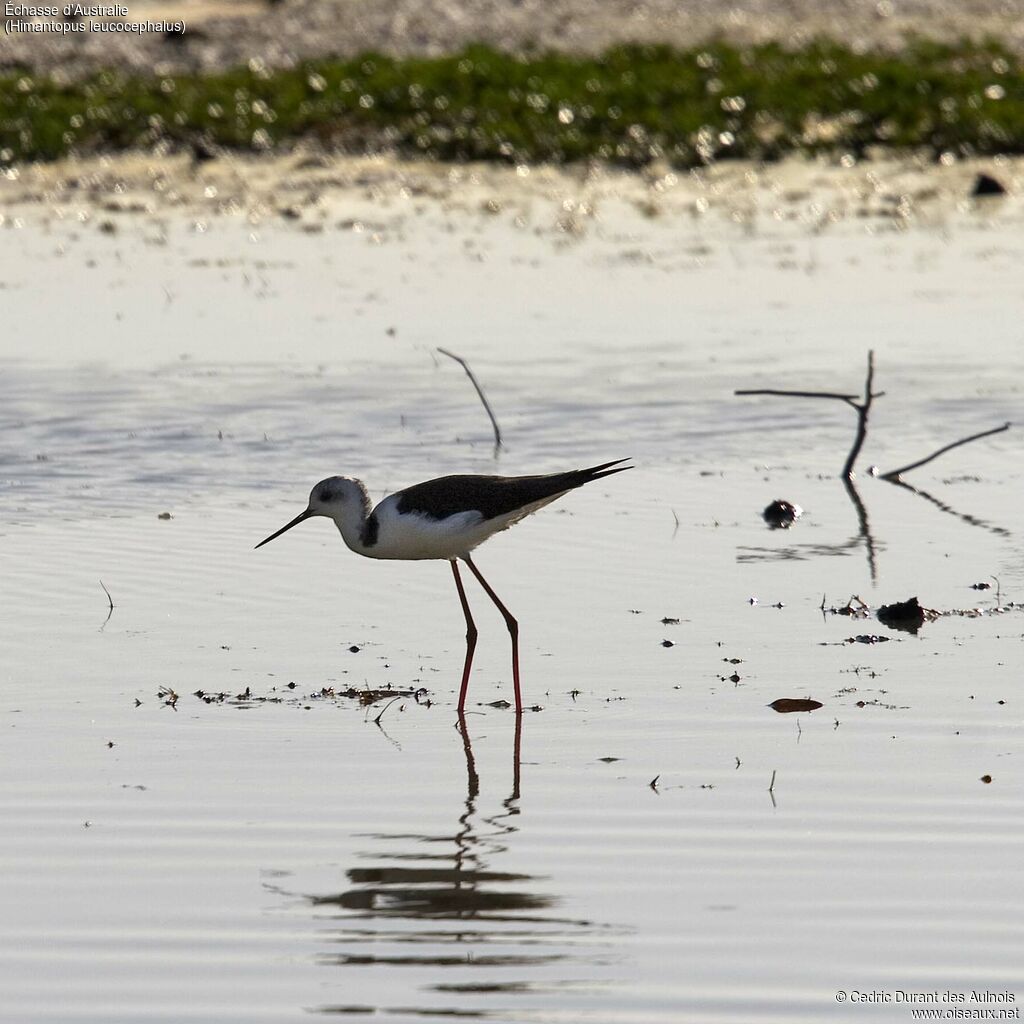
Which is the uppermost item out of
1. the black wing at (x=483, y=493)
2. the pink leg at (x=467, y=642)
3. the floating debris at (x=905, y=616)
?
the black wing at (x=483, y=493)

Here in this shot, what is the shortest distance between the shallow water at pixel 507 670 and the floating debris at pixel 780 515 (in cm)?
9

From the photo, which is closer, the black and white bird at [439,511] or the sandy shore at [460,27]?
the black and white bird at [439,511]

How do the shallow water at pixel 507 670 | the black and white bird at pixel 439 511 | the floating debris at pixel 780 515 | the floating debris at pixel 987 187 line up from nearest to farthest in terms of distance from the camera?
the shallow water at pixel 507 670, the black and white bird at pixel 439 511, the floating debris at pixel 780 515, the floating debris at pixel 987 187

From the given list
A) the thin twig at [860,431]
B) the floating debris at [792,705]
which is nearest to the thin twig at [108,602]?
the floating debris at [792,705]

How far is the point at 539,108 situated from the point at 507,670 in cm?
1462

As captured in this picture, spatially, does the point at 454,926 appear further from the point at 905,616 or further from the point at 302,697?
the point at 905,616

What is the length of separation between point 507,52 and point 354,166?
4770mm

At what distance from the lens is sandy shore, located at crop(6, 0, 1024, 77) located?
24.6m

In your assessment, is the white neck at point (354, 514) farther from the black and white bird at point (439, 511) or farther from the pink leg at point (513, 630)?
the pink leg at point (513, 630)

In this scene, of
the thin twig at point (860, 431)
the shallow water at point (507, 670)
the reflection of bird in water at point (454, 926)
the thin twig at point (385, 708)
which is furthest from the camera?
the thin twig at point (860, 431)

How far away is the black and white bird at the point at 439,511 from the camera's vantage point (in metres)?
7.70

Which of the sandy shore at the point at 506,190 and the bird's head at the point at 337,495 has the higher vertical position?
the bird's head at the point at 337,495

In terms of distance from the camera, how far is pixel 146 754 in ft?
20.9

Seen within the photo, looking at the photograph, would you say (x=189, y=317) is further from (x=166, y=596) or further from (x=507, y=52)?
(x=507, y=52)
